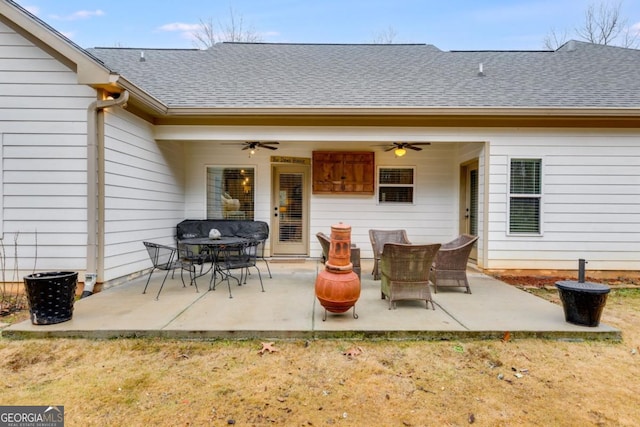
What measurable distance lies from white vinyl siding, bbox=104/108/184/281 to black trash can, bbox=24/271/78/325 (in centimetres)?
126

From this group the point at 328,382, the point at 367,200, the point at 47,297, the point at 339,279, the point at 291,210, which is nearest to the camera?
the point at 328,382

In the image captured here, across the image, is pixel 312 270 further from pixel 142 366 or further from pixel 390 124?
pixel 142 366

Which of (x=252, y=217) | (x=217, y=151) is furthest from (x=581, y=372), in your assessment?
(x=217, y=151)

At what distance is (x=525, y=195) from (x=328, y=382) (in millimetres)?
5033

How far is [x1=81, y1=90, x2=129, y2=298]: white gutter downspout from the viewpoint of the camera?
4285mm

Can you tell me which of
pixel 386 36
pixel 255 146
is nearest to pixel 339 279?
pixel 255 146

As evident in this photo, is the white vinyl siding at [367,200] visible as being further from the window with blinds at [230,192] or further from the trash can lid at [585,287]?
the trash can lid at [585,287]

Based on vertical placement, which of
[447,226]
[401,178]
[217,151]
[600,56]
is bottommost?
[447,226]

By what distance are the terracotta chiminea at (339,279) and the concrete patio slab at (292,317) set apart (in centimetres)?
22

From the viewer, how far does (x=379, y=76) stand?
731cm

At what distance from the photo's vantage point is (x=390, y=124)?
5.82 metres

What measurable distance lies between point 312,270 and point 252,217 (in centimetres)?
204

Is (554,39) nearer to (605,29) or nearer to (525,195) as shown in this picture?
(605,29)

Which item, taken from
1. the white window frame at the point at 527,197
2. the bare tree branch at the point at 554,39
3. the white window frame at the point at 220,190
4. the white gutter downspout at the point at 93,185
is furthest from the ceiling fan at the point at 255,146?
the bare tree branch at the point at 554,39
